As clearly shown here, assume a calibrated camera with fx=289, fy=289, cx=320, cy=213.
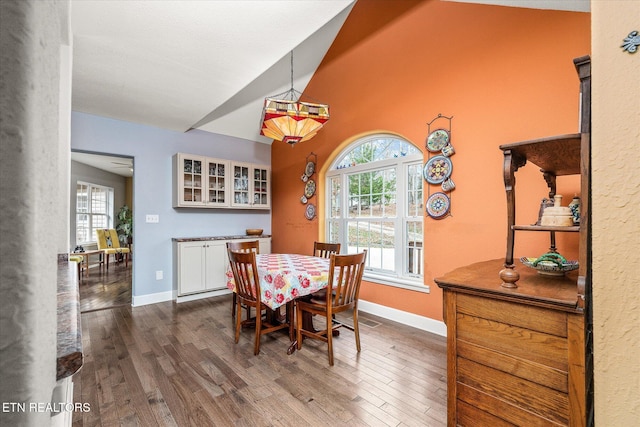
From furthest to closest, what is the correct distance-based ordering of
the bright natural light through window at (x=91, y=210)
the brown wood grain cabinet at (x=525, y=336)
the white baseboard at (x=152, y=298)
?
1. the bright natural light through window at (x=91, y=210)
2. the white baseboard at (x=152, y=298)
3. the brown wood grain cabinet at (x=525, y=336)

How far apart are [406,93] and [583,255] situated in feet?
8.56

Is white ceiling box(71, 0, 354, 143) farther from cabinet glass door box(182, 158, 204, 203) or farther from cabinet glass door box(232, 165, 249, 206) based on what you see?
cabinet glass door box(232, 165, 249, 206)

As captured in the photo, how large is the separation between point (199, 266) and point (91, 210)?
16.7 feet

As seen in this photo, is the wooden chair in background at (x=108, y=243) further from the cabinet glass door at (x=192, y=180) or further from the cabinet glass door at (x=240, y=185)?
the cabinet glass door at (x=240, y=185)

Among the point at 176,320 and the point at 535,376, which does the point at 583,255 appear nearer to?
the point at 535,376

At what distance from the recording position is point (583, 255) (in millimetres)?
995

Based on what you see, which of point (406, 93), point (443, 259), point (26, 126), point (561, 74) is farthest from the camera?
point (406, 93)

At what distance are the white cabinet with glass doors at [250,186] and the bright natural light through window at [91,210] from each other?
4686mm

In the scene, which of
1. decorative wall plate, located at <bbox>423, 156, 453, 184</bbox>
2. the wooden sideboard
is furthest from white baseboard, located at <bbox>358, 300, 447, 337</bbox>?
the wooden sideboard

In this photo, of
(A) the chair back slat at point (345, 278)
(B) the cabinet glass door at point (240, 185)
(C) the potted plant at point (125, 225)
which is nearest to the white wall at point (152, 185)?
(B) the cabinet glass door at point (240, 185)

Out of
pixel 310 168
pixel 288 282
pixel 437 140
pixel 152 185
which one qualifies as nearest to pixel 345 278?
pixel 288 282

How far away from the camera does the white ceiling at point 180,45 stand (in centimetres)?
188

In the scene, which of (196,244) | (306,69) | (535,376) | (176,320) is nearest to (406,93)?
(306,69)

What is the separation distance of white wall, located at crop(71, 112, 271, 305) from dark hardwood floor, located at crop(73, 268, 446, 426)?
102 centimetres
